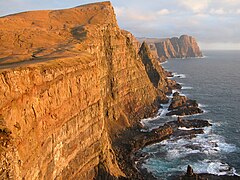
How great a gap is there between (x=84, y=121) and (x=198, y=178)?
2408cm

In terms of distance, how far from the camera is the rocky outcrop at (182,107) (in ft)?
335

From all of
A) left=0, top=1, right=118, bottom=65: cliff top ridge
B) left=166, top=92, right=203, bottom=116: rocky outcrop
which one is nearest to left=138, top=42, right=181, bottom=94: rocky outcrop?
left=166, top=92, right=203, bottom=116: rocky outcrop

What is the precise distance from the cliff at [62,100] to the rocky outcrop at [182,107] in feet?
38.6

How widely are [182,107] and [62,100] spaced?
238ft

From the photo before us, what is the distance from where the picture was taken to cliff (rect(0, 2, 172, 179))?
30.0 m

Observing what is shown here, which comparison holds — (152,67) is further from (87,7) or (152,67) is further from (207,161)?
(207,161)

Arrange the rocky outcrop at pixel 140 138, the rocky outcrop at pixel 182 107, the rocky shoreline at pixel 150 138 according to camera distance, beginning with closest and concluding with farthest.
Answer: the rocky shoreline at pixel 150 138
the rocky outcrop at pixel 140 138
the rocky outcrop at pixel 182 107

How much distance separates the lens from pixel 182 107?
107m

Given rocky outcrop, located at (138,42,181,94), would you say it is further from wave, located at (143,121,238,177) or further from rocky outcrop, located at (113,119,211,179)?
wave, located at (143,121,238,177)

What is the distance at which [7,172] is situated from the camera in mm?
22984

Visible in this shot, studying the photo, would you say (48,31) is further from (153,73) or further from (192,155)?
(153,73)

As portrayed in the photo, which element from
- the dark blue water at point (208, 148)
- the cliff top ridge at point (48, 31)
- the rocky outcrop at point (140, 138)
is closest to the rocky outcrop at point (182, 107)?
the dark blue water at point (208, 148)

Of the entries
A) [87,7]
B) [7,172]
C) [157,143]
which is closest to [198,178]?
[157,143]

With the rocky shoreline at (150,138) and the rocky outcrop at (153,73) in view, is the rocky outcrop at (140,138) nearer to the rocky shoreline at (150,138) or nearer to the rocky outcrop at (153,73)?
the rocky shoreline at (150,138)
